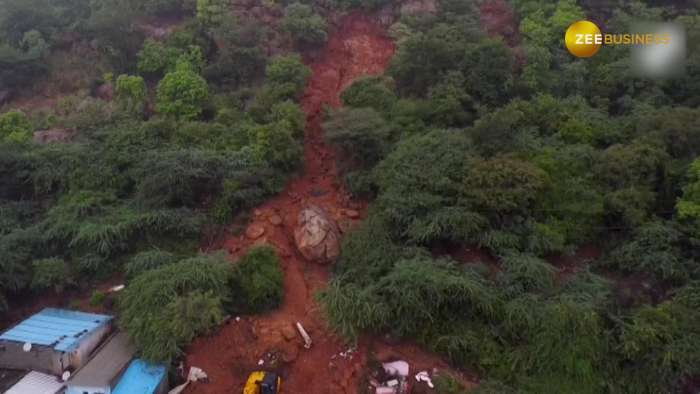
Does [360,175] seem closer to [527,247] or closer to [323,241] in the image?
[323,241]

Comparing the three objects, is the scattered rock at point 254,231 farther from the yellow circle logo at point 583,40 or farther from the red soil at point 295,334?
the yellow circle logo at point 583,40

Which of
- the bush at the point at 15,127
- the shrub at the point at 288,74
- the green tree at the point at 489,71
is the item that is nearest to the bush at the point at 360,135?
the shrub at the point at 288,74

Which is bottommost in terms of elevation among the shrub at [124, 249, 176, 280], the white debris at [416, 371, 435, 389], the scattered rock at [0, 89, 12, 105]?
the white debris at [416, 371, 435, 389]

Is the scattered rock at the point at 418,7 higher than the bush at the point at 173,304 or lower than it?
higher

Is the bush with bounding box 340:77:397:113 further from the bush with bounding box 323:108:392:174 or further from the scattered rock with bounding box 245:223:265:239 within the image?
the scattered rock with bounding box 245:223:265:239

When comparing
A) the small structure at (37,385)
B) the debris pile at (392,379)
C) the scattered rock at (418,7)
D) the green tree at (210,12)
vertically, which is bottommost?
the debris pile at (392,379)

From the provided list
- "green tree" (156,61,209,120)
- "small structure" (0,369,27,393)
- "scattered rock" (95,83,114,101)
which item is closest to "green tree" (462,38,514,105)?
"green tree" (156,61,209,120)

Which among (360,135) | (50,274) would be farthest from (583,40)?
(50,274)

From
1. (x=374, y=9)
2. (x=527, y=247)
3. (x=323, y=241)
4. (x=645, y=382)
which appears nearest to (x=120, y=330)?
(x=323, y=241)
